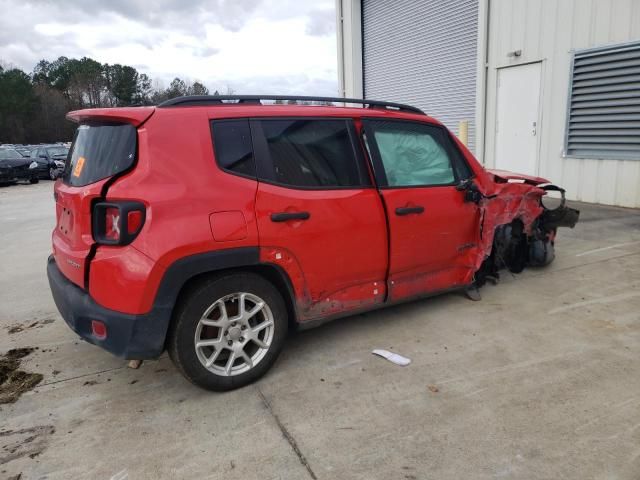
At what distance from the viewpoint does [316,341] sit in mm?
3691

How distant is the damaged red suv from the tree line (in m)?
49.6

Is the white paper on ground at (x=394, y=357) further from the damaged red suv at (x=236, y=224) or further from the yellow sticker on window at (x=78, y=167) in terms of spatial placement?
the yellow sticker on window at (x=78, y=167)

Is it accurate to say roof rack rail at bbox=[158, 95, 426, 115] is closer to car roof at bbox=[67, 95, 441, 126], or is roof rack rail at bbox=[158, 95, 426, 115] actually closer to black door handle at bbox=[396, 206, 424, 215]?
car roof at bbox=[67, 95, 441, 126]

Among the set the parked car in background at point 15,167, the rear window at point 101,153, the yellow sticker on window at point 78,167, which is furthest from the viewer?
the parked car in background at point 15,167

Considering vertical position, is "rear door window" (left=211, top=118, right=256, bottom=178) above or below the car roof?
below

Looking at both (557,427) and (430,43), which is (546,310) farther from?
(430,43)

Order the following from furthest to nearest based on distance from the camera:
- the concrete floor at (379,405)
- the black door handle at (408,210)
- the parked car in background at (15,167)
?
the parked car in background at (15,167)
the black door handle at (408,210)
the concrete floor at (379,405)

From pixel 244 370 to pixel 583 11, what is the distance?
29.7 ft

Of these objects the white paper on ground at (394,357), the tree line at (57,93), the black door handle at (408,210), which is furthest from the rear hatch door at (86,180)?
the tree line at (57,93)

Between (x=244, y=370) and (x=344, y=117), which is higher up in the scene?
(x=344, y=117)

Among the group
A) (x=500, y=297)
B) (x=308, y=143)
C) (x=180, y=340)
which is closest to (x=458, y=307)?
(x=500, y=297)

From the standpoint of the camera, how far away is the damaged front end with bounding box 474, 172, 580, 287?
14.2 feet

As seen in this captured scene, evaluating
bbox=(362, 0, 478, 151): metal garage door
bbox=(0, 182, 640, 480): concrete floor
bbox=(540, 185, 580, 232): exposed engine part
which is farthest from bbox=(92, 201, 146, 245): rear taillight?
bbox=(362, 0, 478, 151): metal garage door

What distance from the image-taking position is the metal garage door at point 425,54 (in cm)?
1208
